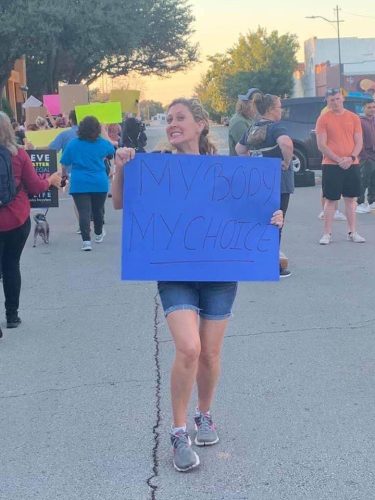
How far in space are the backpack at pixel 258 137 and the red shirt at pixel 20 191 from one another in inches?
84.0

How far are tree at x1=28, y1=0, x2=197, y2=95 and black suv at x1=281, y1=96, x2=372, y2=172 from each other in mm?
18152

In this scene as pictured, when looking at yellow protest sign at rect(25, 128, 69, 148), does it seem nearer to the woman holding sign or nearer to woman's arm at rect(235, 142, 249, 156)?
woman's arm at rect(235, 142, 249, 156)

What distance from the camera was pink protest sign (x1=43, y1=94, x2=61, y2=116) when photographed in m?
23.3

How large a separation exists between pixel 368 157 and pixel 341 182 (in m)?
2.69

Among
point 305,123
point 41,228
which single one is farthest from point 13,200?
point 305,123

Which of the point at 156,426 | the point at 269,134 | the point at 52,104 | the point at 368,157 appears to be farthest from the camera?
the point at 52,104

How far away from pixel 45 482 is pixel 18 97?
4662cm

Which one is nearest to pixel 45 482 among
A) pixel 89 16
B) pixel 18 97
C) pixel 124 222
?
pixel 124 222

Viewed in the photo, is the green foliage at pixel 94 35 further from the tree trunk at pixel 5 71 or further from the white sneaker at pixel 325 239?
the white sneaker at pixel 325 239

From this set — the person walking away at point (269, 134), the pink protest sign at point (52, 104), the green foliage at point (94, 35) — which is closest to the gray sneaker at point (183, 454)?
the person walking away at point (269, 134)

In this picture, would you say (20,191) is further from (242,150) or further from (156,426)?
(156,426)

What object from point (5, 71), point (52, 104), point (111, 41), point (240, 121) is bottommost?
point (240, 121)

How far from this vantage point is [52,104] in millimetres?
23672

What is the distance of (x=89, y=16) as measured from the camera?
34469 millimetres
